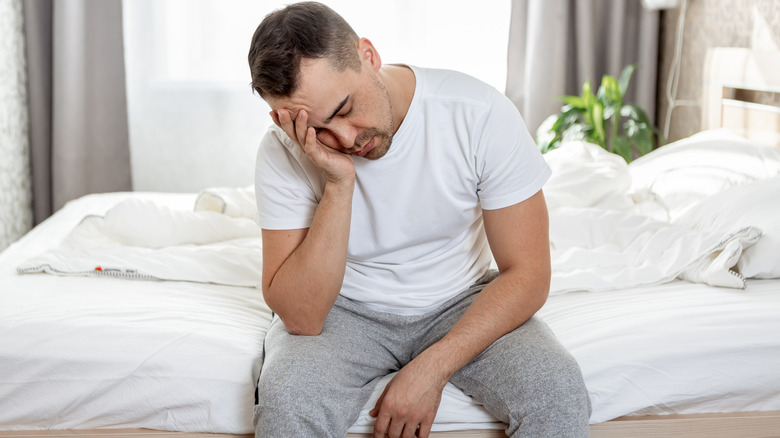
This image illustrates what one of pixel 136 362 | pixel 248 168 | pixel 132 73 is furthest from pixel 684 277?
pixel 132 73

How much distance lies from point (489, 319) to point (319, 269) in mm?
309

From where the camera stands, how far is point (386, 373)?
1.37 m

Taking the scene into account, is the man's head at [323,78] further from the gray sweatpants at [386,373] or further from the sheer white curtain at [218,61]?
the sheer white curtain at [218,61]

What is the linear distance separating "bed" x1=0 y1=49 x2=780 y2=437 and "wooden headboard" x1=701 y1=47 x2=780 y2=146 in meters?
0.33

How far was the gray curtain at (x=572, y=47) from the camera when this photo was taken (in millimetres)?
3605

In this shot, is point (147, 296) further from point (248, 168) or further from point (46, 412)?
point (248, 168)

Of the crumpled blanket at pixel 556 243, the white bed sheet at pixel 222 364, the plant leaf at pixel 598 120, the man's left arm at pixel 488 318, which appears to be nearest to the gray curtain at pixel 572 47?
the plant leaf at pixel 598 120

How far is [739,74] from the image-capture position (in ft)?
8.70

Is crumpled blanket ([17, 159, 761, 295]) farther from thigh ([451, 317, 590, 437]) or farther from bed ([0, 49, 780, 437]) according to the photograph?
thigh ([451, 317, 590, 437])

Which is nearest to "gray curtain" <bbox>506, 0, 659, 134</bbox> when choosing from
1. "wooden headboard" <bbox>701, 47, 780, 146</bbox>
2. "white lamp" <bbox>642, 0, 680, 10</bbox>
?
"white lamp" <bbox>642, 0, 680, 10</bbox>

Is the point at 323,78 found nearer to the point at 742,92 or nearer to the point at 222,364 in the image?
the point at 222,364

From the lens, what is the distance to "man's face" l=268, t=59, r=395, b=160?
121 cm

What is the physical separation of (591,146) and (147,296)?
1.61 metres

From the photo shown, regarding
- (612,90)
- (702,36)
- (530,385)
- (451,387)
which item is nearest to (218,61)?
(612,90)
